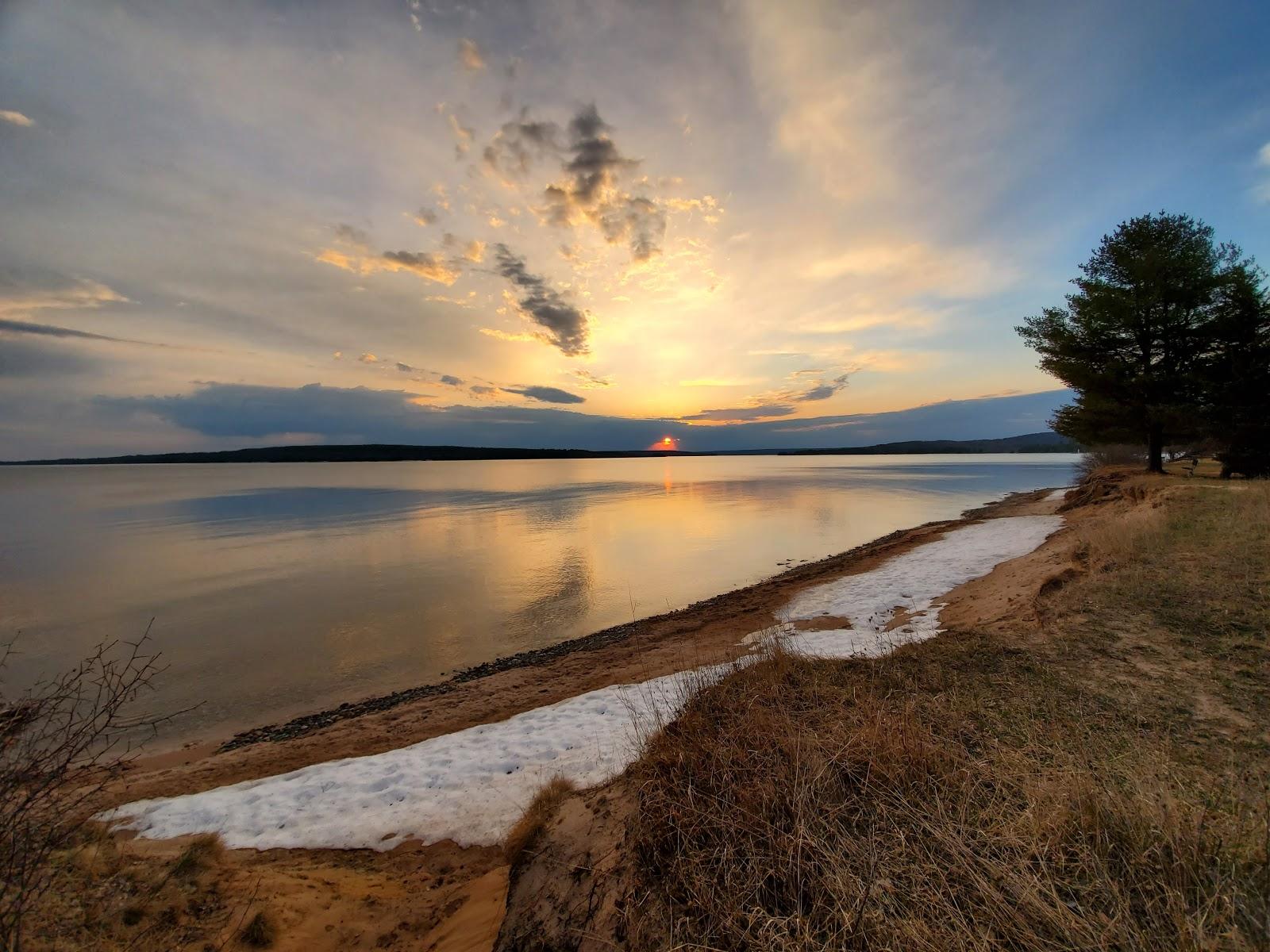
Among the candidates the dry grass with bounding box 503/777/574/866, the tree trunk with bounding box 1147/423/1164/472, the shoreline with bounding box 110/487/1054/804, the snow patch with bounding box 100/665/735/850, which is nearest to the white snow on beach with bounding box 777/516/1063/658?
the shoreline with bounding box 110/487/1054/804

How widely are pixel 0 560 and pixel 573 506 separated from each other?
38.7 m

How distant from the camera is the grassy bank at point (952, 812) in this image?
270 centimetres

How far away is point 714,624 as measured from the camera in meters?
15.5

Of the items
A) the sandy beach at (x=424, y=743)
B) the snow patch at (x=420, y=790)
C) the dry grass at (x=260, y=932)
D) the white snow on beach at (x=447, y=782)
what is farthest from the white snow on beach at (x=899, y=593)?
the dry grass at (x=260, y=932)

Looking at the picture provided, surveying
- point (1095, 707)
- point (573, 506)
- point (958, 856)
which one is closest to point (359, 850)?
point (958, 856)

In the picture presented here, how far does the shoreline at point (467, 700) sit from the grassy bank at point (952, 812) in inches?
181

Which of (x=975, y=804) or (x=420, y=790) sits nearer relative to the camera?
(x=975, y=804)

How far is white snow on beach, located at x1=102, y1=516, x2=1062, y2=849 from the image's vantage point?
6.29m

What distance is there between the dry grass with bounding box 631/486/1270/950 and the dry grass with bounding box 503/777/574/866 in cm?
101

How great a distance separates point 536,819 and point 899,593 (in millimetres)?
13921

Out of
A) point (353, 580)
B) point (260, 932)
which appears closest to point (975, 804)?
point (260, 932)

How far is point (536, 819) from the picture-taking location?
527 centimetres

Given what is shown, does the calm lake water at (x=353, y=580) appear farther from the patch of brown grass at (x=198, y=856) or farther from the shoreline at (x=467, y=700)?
the patch of brown grass at (x=198, y=856)

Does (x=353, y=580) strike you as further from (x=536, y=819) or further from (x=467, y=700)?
(x=536, y=819)
